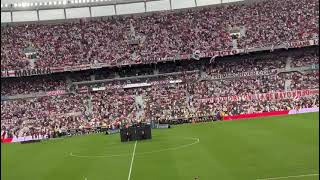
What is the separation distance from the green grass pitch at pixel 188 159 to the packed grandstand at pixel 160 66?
23659mm

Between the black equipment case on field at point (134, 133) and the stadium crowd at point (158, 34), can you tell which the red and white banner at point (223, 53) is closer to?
the stadium crowd at point (158, 34)

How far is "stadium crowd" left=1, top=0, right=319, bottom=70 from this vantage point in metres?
74.7

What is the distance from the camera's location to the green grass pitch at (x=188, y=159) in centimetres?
2299

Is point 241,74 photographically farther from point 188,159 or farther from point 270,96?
point 188,159

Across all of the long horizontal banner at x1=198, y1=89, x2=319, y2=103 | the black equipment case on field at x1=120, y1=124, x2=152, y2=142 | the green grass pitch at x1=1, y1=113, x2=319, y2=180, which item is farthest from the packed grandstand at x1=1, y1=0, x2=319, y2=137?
the green grass pitch at x1=1, y1=113, x2=319, y2=180

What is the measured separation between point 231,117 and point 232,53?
14.6 meters

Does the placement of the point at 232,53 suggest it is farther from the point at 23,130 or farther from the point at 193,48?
the point at 23,130

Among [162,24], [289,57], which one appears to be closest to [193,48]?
[162,24]

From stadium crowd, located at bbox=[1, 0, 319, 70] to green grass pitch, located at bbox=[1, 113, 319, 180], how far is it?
3360cm

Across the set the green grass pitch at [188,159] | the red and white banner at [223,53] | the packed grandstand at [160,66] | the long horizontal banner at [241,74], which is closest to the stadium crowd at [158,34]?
the packed grandstand at [160,66]

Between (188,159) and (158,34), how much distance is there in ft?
173

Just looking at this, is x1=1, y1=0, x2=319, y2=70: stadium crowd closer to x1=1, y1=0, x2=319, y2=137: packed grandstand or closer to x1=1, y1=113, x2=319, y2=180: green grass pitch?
x1=1, y1=0, x2=319, y2=137: packed grandstand

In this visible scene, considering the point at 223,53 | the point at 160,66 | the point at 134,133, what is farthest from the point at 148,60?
the point at 134,133

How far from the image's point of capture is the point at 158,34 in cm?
7956
